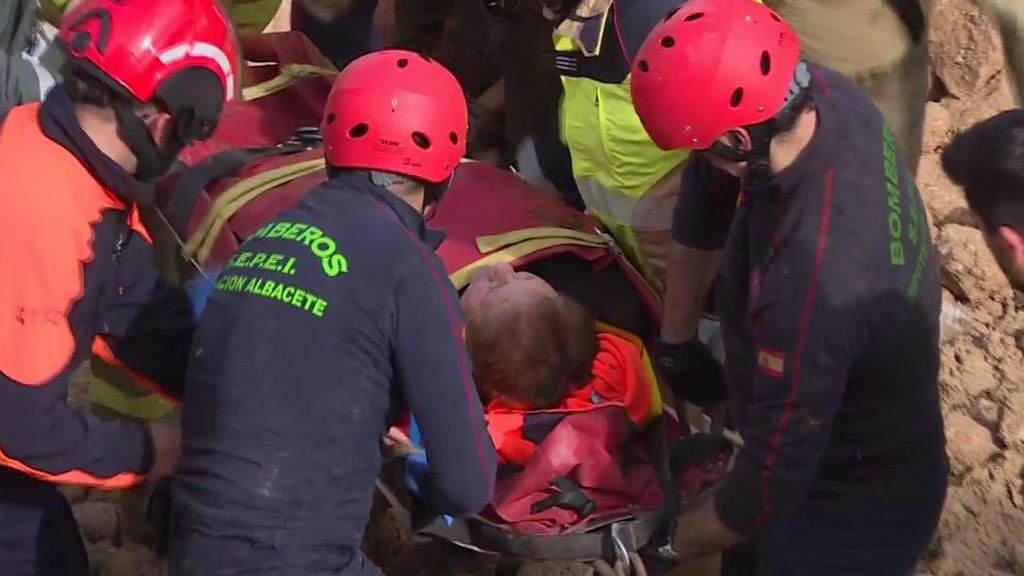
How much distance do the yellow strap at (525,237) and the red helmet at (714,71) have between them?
2.50ft

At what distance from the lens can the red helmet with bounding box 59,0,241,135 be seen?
174 cm

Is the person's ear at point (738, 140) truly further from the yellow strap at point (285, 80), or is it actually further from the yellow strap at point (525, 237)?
the yellow strap at point (285, 80)

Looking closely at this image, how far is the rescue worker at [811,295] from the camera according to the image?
162 cm

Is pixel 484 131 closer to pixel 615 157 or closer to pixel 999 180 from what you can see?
pixel 615 157

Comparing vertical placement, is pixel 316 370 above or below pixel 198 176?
above

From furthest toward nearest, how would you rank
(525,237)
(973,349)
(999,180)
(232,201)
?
(973,349), (232,201), (525,237), (999,180)

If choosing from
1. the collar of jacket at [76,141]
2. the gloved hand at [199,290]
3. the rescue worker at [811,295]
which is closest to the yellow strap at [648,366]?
the rescue worker at [811,295]

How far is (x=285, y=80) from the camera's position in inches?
121

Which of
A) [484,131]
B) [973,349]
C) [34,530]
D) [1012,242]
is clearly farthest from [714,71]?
[973,349]

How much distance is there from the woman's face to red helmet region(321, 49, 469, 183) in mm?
465

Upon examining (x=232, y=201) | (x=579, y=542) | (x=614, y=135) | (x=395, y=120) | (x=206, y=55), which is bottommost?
(x=579, y=542)

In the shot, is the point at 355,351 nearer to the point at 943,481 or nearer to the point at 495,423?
the point at 495,423

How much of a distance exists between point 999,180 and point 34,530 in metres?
1.60

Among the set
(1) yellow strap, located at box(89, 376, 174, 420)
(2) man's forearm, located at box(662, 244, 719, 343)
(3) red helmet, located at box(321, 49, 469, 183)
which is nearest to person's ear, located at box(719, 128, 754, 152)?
(3) red helmet, located at box(321, 49, 469, 183)
